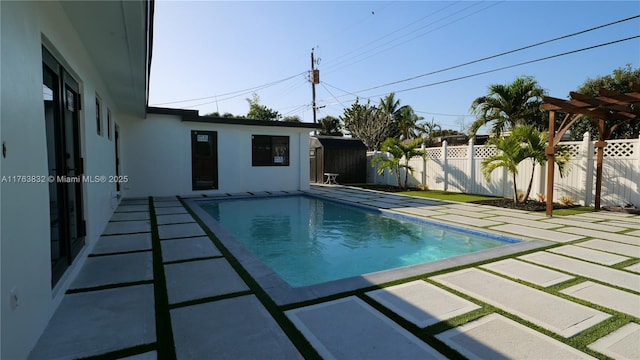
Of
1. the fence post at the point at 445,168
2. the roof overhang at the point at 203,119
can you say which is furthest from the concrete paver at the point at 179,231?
the fence post at the point at 445,168

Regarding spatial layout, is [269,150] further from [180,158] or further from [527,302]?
[527,302]

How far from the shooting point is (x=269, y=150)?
11.7 meters

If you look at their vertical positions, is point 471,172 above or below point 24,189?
below

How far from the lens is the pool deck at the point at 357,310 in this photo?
1896 mm

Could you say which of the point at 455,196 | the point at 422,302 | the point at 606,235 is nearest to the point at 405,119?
the point at 455,196

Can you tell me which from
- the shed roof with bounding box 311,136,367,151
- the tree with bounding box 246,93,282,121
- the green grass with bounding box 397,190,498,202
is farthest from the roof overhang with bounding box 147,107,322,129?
the tree with bounding box 246,93,282,121

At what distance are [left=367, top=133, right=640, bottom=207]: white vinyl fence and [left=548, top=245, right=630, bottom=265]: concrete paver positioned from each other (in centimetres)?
488

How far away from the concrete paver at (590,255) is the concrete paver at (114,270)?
15.6 feet

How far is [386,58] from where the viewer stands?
17000 millimetres

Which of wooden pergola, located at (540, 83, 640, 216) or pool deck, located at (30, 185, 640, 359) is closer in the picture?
pool deck, located at (30, 185, 640, 359)

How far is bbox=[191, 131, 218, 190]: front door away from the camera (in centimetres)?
1051

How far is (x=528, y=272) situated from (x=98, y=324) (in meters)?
3.77

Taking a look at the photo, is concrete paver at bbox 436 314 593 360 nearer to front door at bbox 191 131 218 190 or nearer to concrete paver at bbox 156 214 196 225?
concrete paver at bbox 156 214 196 225

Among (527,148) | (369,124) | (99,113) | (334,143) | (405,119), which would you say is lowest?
(527,148)
